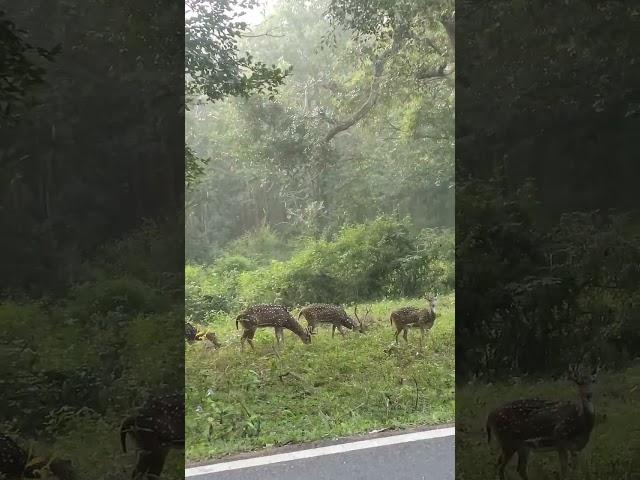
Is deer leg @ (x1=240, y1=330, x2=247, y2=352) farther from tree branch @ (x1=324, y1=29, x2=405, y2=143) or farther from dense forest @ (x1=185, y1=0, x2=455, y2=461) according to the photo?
tree branch @ (x1=324, y1=29, x2=405, y2=143)

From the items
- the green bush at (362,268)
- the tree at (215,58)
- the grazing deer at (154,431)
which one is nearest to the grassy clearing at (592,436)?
the grazing deer at (154,431)

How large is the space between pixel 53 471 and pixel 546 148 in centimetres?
157

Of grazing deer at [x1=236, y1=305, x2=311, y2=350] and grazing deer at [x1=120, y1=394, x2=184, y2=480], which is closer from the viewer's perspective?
grazing deer at [x1=120, y1=394, x2=184, y2=480]

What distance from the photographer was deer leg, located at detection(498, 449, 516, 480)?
6.07 feet

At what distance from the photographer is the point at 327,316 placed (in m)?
3.53

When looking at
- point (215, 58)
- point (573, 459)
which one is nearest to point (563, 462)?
point (573, 459)

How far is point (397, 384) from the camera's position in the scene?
3719 mm

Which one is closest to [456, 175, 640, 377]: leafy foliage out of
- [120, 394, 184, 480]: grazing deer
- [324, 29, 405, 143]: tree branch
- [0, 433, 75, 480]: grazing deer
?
[120, 394, 184, 480]: grazing deer

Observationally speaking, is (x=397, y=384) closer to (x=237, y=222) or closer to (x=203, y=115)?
(x=237, y=222)

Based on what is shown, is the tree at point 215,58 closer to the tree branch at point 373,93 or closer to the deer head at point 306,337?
the tree branch at point 373,93

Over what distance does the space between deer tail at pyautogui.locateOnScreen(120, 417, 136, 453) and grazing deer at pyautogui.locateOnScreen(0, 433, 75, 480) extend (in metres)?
0.16

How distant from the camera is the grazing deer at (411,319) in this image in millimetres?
3684

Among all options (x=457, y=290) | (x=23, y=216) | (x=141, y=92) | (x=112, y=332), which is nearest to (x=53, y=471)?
(x=112, y=332)

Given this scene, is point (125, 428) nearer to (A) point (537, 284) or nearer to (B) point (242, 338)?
(A) point (537, 284)
